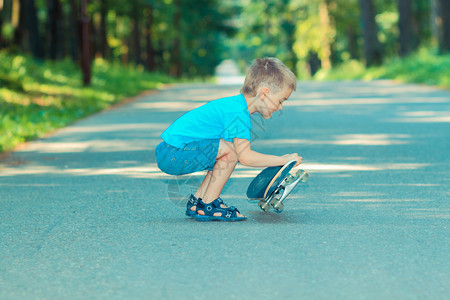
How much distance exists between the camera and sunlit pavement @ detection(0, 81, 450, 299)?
4.17 m

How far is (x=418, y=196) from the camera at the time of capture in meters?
6.88

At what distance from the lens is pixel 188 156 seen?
5.80 metres

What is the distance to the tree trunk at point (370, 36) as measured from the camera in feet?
130

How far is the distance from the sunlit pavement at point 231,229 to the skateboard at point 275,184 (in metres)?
0.14

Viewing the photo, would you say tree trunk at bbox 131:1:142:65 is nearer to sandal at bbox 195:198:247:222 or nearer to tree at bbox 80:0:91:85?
tree at bbox 80:0:91:85

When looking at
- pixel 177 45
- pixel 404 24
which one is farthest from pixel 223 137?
pixel 177 45

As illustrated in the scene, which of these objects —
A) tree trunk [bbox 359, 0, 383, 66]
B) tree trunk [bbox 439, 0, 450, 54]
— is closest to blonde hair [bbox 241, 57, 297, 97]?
tree trunk [bbox 439, 0, 450, 54]

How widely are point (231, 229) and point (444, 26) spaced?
91.6ft

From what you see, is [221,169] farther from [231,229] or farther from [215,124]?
[231,229]

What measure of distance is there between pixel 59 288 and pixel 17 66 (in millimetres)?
19520

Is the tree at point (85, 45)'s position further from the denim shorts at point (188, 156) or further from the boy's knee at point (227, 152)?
the boy's knee at point (227, 152)

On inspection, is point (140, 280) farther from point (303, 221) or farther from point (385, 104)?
point (385, 104)

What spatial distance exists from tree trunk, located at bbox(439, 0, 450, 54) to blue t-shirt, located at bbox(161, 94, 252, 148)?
2733 cm

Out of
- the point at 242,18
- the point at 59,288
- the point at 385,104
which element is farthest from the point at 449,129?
the point at 242,18
